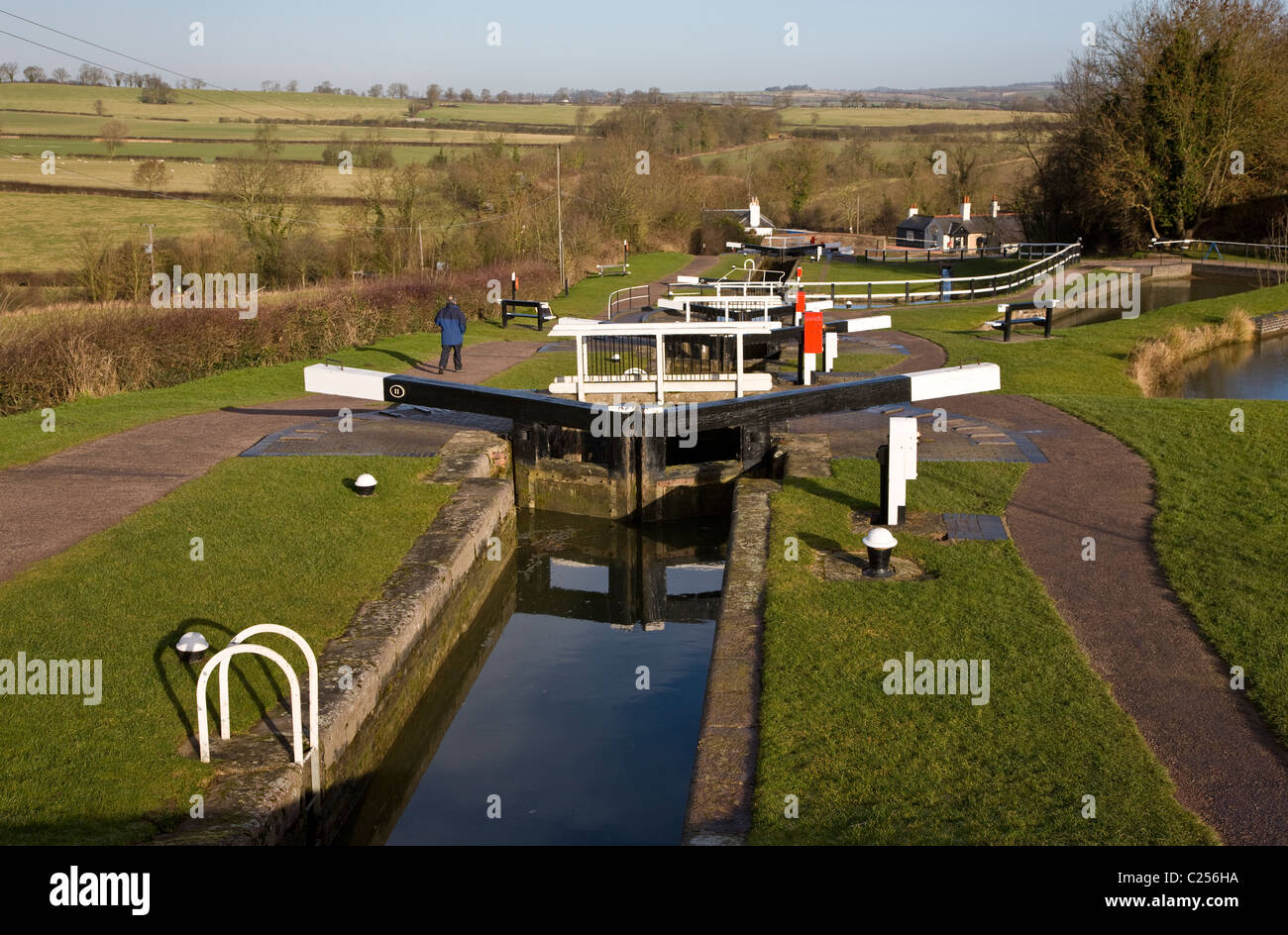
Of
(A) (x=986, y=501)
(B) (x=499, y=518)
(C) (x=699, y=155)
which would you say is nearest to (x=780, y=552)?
(A) (x=986, y=501)

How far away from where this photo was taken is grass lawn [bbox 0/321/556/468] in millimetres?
13984

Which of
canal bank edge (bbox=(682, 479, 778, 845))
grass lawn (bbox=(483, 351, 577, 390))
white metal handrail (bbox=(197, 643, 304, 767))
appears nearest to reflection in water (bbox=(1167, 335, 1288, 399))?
grass lawn (bbox=(483, 351, 577, 390))

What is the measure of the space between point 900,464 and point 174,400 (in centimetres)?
1116

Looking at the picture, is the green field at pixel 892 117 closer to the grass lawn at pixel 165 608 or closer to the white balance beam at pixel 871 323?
the white balance beam at pixel 871 323

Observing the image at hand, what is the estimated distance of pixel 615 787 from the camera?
7699mm

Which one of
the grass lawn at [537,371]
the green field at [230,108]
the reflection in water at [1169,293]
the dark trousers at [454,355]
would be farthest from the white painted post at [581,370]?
the green field at [230,108]

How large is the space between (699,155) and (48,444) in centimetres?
7911

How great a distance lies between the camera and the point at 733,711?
22.9 feet

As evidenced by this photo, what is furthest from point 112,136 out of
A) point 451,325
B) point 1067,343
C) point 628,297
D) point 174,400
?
point 1067,343

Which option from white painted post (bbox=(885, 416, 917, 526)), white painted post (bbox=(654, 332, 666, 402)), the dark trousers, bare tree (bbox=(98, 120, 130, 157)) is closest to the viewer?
white painted post (bbox=(885, 416, 917, 526))

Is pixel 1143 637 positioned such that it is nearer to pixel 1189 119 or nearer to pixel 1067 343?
pixel 1067 343

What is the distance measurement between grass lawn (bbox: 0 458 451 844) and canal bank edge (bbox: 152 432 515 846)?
0.17m

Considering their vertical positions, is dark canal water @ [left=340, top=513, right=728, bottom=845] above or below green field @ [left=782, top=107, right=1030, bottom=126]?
below

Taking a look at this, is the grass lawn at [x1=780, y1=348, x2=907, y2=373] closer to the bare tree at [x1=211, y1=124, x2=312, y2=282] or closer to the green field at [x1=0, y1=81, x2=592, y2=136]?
the bare tree at [x1=211, y1=124, x2=312, y2=282]
